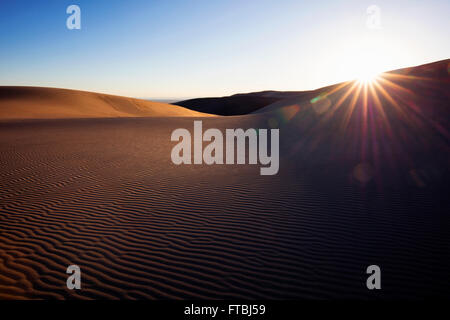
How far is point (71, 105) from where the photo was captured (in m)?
43.8

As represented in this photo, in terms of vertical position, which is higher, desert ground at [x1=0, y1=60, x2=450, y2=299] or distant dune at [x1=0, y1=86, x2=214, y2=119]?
distant dune at [x1=0, y1=86, x2=214, y2=119]

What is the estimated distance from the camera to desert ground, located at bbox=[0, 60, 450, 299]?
381 cm

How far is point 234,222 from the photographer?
18.4ft

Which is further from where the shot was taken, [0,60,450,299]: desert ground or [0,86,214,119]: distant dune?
[0,86,214,119]: distant dune

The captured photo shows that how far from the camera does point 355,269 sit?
159 inches

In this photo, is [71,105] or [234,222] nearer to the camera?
[234,222]

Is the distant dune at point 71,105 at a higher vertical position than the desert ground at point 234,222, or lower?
higher

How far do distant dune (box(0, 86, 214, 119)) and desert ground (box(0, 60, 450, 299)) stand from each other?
28415mm

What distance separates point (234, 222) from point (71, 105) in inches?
1853

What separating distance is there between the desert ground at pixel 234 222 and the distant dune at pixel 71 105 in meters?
28.4

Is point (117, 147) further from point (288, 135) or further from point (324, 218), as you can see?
point (324, 218)

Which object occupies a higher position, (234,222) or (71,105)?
(71,105)

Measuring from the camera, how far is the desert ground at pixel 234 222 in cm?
381
